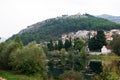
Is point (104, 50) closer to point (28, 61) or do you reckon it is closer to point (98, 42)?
point (98, 42)

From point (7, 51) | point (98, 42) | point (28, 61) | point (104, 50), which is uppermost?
point (7, 51)

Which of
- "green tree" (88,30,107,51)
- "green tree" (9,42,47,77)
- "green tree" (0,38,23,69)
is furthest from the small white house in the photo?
"green tree" (9,42,47,77)

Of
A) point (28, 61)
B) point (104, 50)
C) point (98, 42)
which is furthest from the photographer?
point (104, 50)

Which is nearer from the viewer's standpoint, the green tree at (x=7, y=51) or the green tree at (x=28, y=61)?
the green tree at (x=28, y=61)

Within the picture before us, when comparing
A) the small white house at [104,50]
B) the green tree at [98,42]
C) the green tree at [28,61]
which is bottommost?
the small white house at [104,50]

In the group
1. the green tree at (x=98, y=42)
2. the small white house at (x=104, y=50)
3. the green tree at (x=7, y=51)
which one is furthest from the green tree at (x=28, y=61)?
the small white house at (x=104, y=50)

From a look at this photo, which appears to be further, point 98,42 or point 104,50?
point 104,50

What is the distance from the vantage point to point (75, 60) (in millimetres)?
96500

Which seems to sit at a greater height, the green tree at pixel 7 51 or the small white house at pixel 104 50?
the green tree at pixel 7 51

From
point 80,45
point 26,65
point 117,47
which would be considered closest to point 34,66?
point 26,65

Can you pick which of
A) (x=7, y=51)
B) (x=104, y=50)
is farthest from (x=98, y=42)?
(x=7, y=51)

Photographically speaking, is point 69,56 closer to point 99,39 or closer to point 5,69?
point 99,39

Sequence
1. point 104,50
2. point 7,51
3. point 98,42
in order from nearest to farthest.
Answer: point 7,51 → point 98,42 → point 104,50

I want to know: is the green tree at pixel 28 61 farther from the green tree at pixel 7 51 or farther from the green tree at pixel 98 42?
the green tree at pixel 98 42
